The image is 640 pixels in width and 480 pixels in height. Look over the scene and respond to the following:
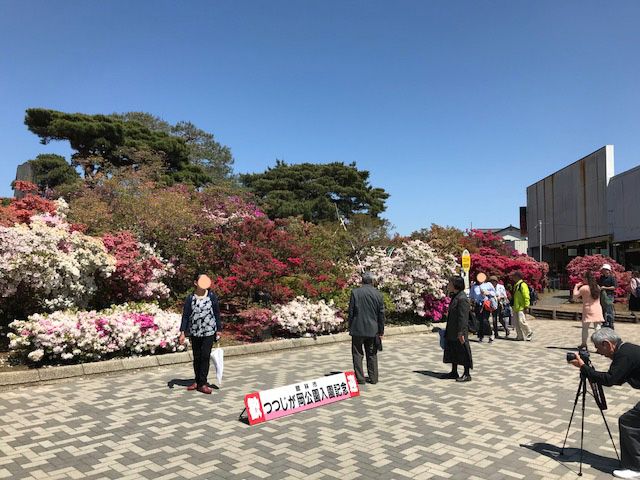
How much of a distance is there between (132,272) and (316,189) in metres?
32.9

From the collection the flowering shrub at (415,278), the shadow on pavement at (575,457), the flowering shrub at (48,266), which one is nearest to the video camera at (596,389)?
the shadow on pavement at (575,457)

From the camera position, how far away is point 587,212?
41.8 metres

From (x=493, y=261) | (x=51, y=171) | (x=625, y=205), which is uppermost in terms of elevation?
(x=625, y=205)

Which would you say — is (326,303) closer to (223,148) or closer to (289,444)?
(289,444)

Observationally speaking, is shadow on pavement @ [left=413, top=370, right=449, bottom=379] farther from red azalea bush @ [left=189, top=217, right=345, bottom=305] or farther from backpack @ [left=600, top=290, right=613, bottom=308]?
backpack @ [left=600, top=290, right=613, bottom=308]

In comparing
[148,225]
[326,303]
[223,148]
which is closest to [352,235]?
[326,303]

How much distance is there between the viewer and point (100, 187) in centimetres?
1578

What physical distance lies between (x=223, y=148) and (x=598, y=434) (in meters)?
47.2

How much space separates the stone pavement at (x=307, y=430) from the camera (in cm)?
419

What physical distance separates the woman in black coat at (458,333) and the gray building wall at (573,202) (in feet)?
120

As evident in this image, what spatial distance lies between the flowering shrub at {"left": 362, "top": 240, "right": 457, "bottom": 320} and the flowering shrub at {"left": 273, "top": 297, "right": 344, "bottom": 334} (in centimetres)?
322

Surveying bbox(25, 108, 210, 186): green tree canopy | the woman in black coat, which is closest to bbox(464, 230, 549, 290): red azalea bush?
the woman in black coat

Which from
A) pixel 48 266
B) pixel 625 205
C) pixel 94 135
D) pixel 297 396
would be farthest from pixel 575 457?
pixel 625 205

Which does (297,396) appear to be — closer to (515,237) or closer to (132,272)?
(132,272)
